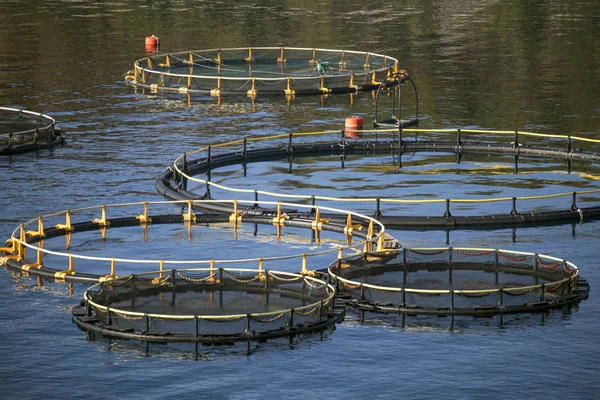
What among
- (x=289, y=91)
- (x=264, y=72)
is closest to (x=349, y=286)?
(x=289, y=91)

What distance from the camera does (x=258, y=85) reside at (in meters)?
163

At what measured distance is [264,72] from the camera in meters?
168

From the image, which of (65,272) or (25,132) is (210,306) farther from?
(25,132)

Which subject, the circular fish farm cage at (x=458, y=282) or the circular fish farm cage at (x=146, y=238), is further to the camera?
the circular fish farm cage at (x=146, y=238)

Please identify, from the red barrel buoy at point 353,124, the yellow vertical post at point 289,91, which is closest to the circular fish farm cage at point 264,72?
the yellow vertical post at point 289,91

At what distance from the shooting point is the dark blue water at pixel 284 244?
7038 cm

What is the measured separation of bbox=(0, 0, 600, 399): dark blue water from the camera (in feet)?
231

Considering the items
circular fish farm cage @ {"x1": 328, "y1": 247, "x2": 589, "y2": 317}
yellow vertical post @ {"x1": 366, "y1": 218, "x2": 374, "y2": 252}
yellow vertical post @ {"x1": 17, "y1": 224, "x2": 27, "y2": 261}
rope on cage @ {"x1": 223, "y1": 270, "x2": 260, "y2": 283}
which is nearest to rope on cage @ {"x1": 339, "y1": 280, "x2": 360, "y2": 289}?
circular fish farm cage @ {"x1": 328, "y1": 247, "x2": 589, "y2": 317}

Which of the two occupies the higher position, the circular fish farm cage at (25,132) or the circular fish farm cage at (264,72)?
the circular fish farm cage at (264,72)

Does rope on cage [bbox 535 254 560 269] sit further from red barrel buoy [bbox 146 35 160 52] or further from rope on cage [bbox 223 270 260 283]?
red barrel buoy [bbox 146 35 160 52]

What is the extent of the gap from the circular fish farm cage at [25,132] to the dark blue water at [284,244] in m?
1.96

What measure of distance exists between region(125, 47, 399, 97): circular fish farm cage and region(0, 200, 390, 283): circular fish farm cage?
53881 millimetres

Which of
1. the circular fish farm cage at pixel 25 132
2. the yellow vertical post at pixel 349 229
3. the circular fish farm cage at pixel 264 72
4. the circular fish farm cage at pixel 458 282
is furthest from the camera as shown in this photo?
the circular fish farm cage at pixel 264 72

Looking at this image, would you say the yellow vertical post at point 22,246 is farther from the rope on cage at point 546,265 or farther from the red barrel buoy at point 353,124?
the red barrel buoy at point 353,124
